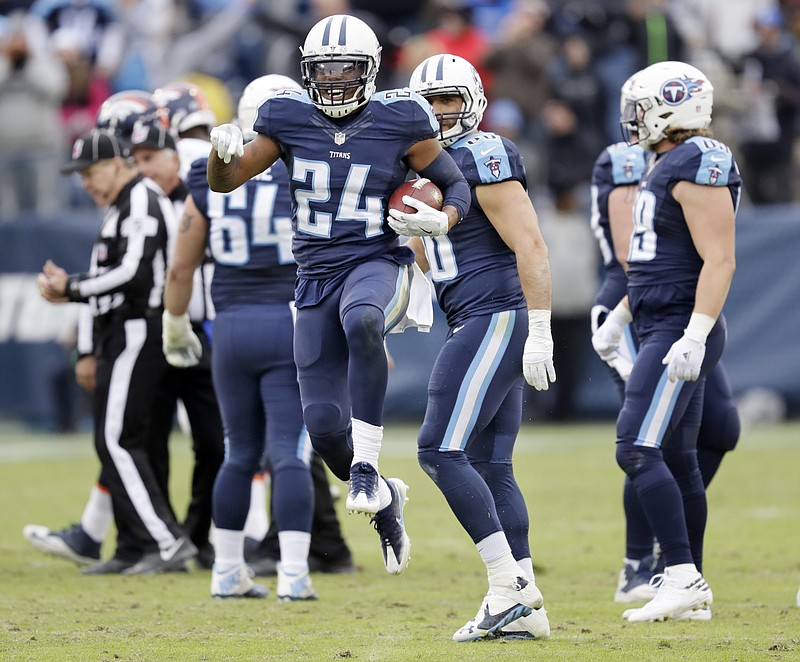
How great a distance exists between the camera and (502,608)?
17.2 ft

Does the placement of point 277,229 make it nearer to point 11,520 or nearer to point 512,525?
point 512,525

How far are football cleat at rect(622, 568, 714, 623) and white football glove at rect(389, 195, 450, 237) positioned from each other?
1.65 meters

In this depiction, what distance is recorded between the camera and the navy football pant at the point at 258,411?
6.38 metres

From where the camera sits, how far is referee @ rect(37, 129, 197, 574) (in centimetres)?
717

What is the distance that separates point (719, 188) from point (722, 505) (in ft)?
13.3

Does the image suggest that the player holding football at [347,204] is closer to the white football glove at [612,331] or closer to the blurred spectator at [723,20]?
the white football glove at [612,331]

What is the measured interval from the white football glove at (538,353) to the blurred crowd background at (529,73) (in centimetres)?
787

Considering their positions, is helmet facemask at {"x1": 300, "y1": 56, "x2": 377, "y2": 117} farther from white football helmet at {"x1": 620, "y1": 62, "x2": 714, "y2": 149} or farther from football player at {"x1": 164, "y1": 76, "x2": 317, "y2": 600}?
white football helmet at {"x1": 620, "y1": 62, "x2": 714, "y2": 149}

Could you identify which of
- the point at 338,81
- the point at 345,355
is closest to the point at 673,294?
the point at 345,355

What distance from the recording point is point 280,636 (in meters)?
5.30

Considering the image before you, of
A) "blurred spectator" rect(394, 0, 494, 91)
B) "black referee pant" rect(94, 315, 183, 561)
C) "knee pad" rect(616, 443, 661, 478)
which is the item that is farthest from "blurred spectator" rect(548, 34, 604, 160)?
"knee pad" rect(616, 443, 661, 478)

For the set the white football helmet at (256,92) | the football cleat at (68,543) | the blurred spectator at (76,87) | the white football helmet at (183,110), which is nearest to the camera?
the white football helmet at (256,92)

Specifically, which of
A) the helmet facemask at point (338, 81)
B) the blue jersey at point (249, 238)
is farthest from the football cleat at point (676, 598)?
the helmet facemask at point (338, 81)

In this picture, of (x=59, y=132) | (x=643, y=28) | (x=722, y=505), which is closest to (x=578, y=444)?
(x=722, y=505)
